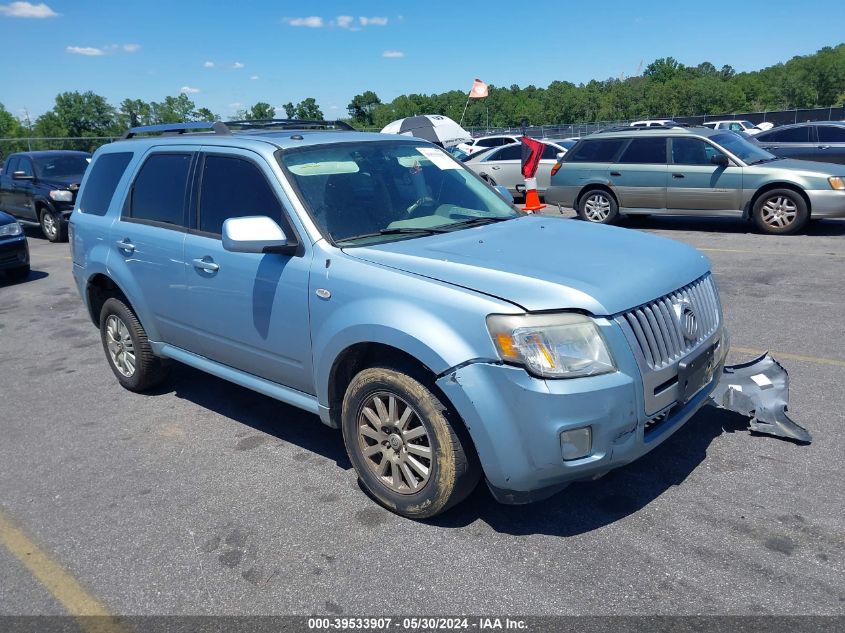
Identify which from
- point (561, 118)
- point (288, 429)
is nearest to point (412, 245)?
point (288, 429)

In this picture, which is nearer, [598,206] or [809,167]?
[809,167]

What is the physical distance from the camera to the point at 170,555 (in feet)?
10.9

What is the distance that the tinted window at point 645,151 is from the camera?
12.0m

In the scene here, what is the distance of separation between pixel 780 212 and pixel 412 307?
9.60 m

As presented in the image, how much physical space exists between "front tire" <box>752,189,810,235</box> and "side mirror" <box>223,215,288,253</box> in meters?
9.52

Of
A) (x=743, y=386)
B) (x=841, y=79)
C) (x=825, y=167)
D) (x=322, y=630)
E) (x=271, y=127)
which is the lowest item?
(x=322, y=630)

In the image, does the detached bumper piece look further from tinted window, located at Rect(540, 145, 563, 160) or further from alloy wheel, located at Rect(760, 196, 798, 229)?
tinted window, located at Rect(540, 145, 563, 160)

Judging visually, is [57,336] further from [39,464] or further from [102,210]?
[39,464]

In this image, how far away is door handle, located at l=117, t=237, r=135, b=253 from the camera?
495cm

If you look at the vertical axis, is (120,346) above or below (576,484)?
above

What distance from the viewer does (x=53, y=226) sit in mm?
14789

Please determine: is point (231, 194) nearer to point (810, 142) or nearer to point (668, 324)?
point (668, 324)

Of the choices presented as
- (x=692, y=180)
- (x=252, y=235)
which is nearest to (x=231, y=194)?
(x=252, y=235)

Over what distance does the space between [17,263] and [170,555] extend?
8.86 metres
